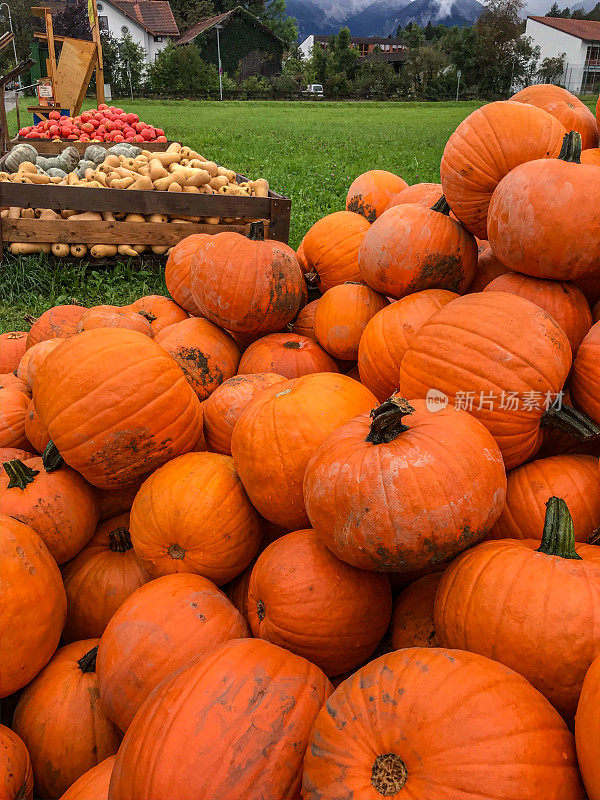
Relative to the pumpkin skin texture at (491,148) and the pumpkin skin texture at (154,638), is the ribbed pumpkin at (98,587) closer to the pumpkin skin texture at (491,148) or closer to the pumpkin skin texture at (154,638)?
the pumpkin skin texture at (154,638)

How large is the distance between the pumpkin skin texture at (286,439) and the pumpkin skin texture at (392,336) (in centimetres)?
30

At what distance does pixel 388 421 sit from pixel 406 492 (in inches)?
7.9

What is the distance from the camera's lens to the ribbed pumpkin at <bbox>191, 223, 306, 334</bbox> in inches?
112

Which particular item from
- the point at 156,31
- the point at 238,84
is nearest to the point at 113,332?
the point at 238,84

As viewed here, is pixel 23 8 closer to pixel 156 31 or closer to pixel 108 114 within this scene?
pixel 108 114

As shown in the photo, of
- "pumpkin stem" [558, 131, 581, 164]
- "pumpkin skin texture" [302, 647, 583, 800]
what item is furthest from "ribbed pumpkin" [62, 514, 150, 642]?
"pumpkin stem" [558, 131, 581, 164]

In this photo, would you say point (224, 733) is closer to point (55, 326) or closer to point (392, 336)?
point (392, 336)

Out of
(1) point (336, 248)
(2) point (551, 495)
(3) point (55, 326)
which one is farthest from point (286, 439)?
(3) point (55, 326)

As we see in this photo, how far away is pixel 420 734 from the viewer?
41.5 inches

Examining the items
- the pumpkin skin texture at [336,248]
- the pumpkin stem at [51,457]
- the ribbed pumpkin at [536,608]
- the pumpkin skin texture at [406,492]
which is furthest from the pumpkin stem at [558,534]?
the pumpkin skin texture at [336,248]

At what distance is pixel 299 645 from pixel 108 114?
13408mm

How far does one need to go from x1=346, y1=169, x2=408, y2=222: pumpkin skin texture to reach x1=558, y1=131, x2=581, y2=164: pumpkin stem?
5.13 ft

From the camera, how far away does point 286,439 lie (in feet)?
6.14

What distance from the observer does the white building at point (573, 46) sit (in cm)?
4794
